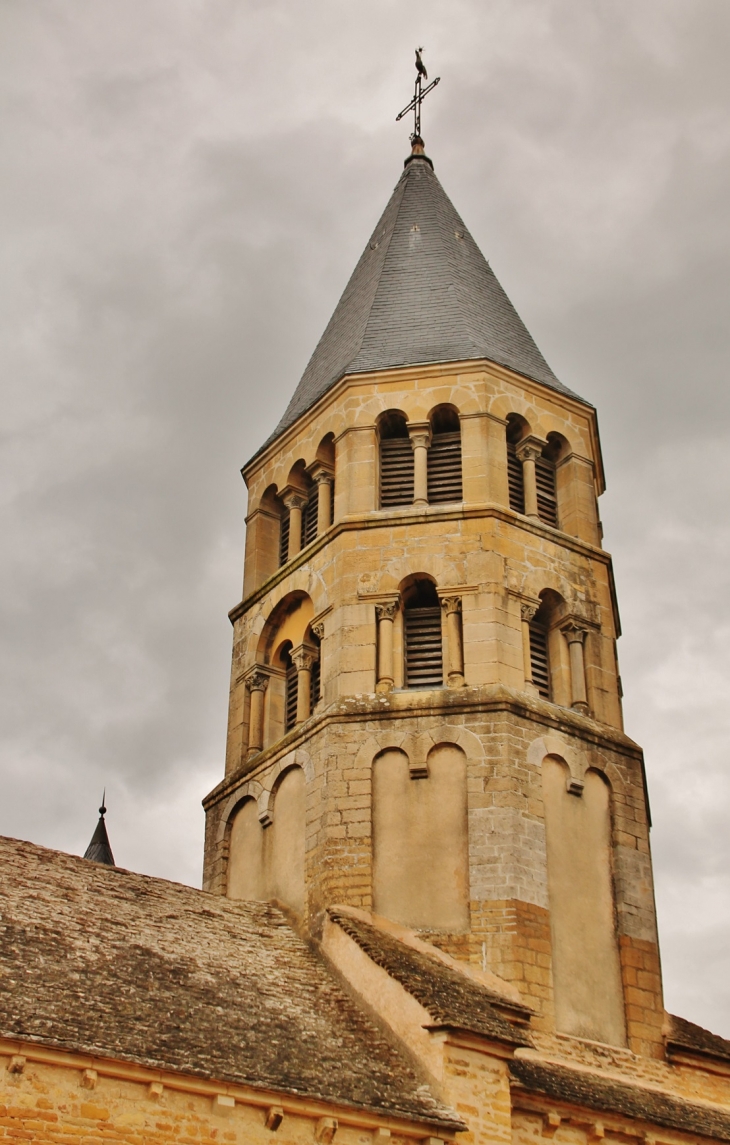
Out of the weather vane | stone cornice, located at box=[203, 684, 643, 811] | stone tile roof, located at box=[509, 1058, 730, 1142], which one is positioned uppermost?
the weather vane

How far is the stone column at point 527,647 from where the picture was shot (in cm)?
2414

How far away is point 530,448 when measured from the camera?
27.5 m

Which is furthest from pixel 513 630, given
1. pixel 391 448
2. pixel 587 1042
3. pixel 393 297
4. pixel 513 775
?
pixel 393 297

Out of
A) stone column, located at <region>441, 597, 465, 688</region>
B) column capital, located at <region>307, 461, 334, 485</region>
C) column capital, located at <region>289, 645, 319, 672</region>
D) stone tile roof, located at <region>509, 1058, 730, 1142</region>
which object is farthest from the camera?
column capital, located at <region>307, 461, 334, 485</region>

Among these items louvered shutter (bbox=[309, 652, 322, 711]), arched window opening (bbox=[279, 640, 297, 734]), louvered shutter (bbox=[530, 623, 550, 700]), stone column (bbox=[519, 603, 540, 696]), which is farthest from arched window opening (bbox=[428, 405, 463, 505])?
arched window opening (bbox=[279, 640, 297, 734])

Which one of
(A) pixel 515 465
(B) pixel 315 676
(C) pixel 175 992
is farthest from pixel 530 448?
(C) pixel 175 992

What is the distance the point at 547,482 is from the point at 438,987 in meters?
11.8

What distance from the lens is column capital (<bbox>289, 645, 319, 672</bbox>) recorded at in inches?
1021

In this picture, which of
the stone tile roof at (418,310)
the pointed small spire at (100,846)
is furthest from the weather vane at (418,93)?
the pointed small spire at (100,846)

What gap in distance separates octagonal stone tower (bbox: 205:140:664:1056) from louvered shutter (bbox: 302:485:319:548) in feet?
0.29

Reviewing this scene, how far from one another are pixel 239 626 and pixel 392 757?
606 centimetres

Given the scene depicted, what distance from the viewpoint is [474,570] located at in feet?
81.7

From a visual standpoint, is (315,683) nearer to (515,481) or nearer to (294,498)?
(294,498)

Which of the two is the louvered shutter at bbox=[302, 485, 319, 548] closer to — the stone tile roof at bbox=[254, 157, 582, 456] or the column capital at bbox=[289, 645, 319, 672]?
the stone tile roof at bbox=[254, 157, 582, 456]
